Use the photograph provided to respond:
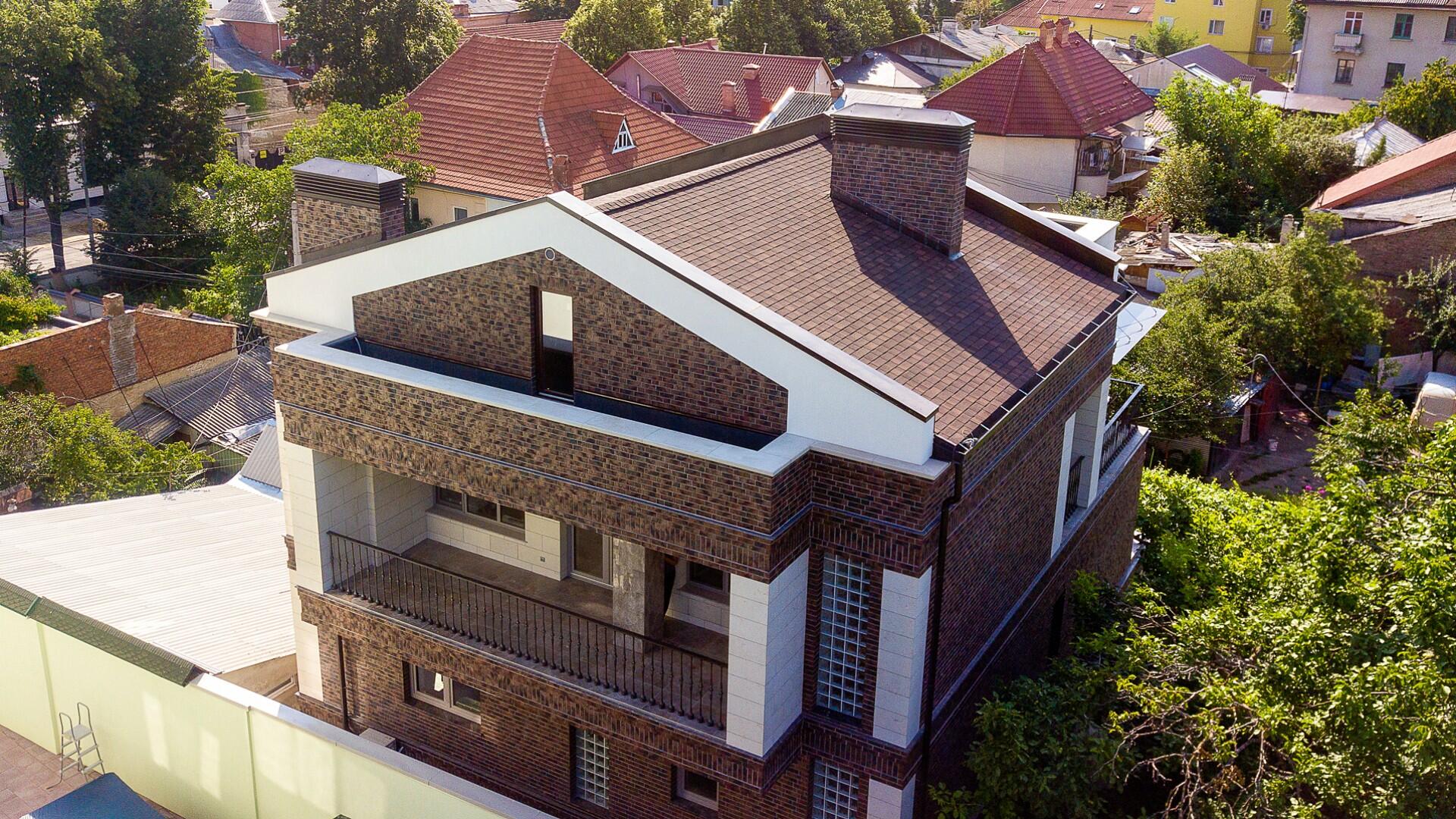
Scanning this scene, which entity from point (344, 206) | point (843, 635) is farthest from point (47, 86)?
point (843, 635)

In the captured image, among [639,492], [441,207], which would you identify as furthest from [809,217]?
[441,207]

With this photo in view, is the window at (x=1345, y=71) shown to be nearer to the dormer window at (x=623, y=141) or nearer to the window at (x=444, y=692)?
the dormer window at (x=623, y=141)

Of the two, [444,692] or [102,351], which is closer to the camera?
[444,692]

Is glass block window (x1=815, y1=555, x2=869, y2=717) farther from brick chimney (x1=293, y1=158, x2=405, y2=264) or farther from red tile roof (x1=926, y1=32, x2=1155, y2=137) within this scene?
red tile roof (x1=926, y1=32, x2=1155, y2=137)

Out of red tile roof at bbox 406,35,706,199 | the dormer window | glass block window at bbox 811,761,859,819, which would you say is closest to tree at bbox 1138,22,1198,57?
red tile roof at bbox 406,35,706,199

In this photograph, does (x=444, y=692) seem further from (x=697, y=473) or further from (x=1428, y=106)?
(x=1428, y=106)

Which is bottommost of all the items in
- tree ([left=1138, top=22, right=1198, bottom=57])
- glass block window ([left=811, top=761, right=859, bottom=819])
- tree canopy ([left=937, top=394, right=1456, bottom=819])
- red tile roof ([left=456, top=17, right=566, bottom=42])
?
glass block window ([left=811, top=761, right=859, bottom=819])
